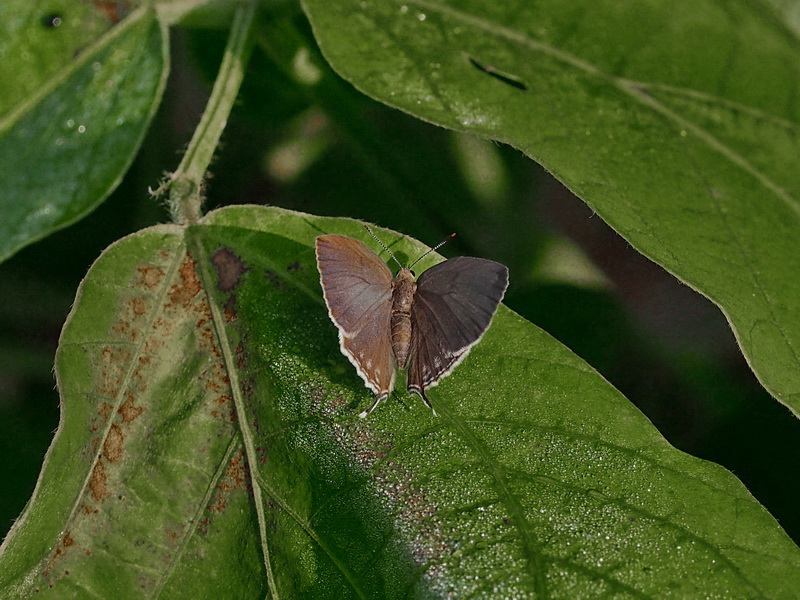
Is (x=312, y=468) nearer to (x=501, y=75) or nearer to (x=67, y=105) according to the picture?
(x=501, y=75)

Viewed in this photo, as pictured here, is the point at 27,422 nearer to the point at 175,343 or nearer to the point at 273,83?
the point at 175,343

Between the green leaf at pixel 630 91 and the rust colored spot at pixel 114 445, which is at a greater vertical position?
the green leaf at pixel 630 91

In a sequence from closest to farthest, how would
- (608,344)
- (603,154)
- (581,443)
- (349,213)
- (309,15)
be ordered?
(581,443) → (603,154) → (309,15) → (349,213) → (608,344)

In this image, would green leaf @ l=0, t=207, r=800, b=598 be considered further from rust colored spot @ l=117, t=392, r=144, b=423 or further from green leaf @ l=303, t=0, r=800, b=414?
green leaf @ l=303, t=0, r=800, b=414

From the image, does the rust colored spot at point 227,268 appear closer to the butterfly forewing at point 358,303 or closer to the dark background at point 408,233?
the butterfly forewing at point 358,303

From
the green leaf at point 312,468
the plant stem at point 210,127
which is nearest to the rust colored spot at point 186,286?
the green leaf at point 312,468

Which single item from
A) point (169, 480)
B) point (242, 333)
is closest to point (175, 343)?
point (242, 333)
